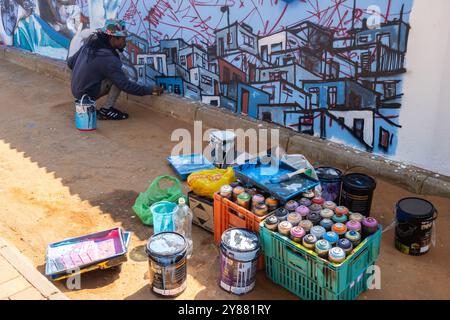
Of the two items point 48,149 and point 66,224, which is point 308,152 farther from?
point 48,149

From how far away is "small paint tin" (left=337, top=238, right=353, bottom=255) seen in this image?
11.5 ft

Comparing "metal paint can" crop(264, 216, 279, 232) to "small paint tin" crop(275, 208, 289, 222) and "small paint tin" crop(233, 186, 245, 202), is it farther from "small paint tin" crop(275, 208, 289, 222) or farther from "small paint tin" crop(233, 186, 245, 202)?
"small paint tin" crop(233, 186, 245, 202)

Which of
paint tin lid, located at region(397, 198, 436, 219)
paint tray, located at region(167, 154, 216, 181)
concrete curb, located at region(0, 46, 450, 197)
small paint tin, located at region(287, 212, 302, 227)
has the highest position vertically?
small paint tin, located at region(287, 212, 302, 227)

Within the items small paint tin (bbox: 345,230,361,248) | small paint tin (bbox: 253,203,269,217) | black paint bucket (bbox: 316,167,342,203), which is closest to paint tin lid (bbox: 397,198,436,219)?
black paint bucket (bbox: 316,167,342,203)

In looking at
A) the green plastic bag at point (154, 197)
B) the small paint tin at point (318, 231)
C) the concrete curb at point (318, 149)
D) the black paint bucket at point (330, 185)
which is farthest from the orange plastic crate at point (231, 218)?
the concrete curb at point (318, 149)

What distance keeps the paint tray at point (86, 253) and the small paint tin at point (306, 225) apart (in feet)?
4.93

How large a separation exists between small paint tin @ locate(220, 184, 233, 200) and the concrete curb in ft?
7.13

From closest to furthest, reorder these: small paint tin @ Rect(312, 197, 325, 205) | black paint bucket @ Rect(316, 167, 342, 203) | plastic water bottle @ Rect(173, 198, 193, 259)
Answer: small paint tin @ Rect(312, 197, 325, 205) → plastic water bottle @ Rect(173, 198, 193, 259) → black paint bucket @ Rect(316, 167, 342, 203)

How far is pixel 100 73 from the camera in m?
7.77

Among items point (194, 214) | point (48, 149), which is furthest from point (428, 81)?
point (48, 149)

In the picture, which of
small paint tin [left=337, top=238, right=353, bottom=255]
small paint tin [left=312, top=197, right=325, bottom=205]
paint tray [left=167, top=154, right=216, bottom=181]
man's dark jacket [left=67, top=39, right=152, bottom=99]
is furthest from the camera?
man's dark jacket [left=67, top=39, right=152, bottom=99]

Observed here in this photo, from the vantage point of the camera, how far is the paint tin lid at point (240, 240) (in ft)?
12.1

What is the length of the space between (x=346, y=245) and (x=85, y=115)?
503cm

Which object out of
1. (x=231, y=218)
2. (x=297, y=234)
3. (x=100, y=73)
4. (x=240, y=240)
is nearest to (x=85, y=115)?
(x=100, y=73)
